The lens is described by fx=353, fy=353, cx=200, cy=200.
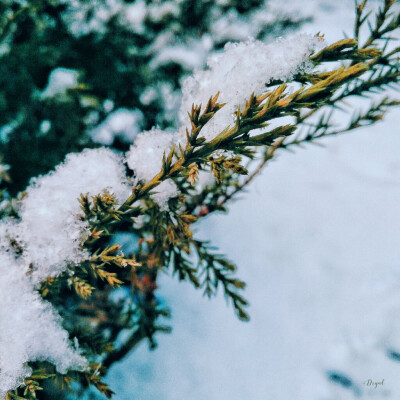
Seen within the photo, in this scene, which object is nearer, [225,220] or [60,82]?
[60,82]

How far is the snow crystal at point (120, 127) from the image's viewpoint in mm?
1844

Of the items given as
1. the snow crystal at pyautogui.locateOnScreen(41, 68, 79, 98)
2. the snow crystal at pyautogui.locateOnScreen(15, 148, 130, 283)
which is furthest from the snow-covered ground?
the snow crystal at pyautogui.locateOnScreen(41, 68, 79, 98)

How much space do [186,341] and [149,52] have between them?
180 centimetres

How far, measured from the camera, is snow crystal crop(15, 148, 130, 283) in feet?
3.03

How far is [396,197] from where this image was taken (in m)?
3.75

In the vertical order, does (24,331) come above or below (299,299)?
above

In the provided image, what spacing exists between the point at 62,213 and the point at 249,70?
0.61m

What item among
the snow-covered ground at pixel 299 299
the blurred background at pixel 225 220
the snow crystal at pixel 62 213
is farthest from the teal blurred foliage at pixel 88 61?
the snow-covered ground at pixel 299 299

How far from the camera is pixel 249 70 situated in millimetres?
862

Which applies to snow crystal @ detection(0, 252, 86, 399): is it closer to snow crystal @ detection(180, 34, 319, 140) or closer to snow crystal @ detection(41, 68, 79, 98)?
snow crystal @ detection(180, 34, 319, 140)

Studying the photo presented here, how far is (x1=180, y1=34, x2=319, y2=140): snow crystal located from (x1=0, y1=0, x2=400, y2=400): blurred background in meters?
0.49

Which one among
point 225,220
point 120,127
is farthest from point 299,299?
point 120,127

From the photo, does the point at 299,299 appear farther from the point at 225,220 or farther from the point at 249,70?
the point at 249,70

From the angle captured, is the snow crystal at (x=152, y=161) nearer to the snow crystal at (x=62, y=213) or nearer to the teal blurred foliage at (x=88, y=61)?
the snow crystal at (x=62, y=213)
